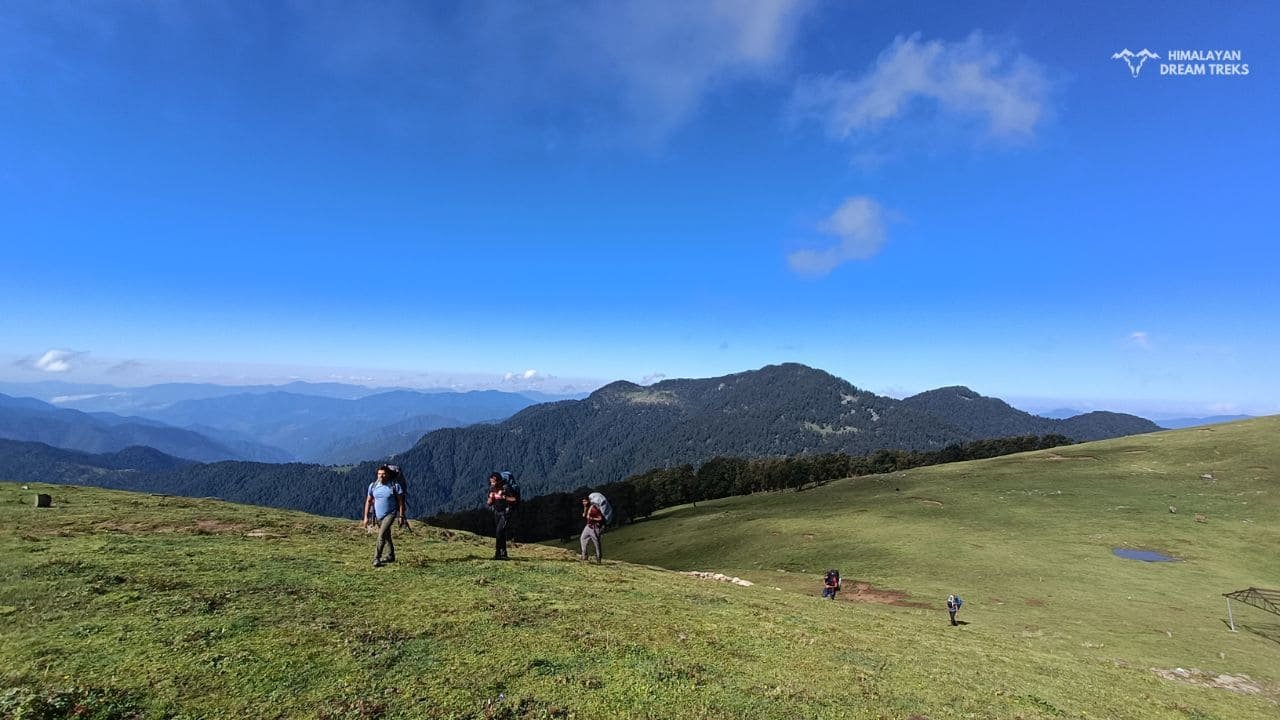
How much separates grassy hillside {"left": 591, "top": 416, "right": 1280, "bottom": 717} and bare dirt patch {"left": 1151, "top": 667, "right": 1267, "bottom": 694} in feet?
2.20

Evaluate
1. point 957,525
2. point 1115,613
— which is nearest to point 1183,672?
point 1115,613

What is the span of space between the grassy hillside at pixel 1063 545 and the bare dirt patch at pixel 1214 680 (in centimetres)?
67

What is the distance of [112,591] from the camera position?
12.3 m

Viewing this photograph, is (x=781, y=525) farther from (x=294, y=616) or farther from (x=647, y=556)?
(x=294, y=616)

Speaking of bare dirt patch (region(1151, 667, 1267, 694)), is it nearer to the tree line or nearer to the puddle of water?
the puddle of water

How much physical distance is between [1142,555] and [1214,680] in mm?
31058

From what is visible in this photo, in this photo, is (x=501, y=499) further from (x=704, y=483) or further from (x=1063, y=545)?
(x=704, y=483)

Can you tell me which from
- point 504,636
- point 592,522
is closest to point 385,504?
point 504,636

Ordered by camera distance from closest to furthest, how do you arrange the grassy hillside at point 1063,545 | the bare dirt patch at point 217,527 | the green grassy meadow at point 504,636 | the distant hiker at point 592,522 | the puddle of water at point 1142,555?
the green grassy meadow at point 504,636, the distant hiker at point 592,522, the bare dirt patch at point 217,527, the grassy hillside at point 1063,545, the puddle of water at point 1142,555

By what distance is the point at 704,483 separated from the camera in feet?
470

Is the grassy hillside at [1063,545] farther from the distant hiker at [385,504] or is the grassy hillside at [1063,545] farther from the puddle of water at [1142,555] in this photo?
the distant hiker at [385,504]

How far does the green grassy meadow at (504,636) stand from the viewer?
8.91 metres

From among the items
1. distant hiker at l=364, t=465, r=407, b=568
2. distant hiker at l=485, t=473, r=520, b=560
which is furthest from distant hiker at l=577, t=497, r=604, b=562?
distant hiker at l=364, t=465, r=407, b=568

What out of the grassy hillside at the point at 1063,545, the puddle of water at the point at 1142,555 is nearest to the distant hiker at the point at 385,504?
the grassy hillside at the point at 1063,545
